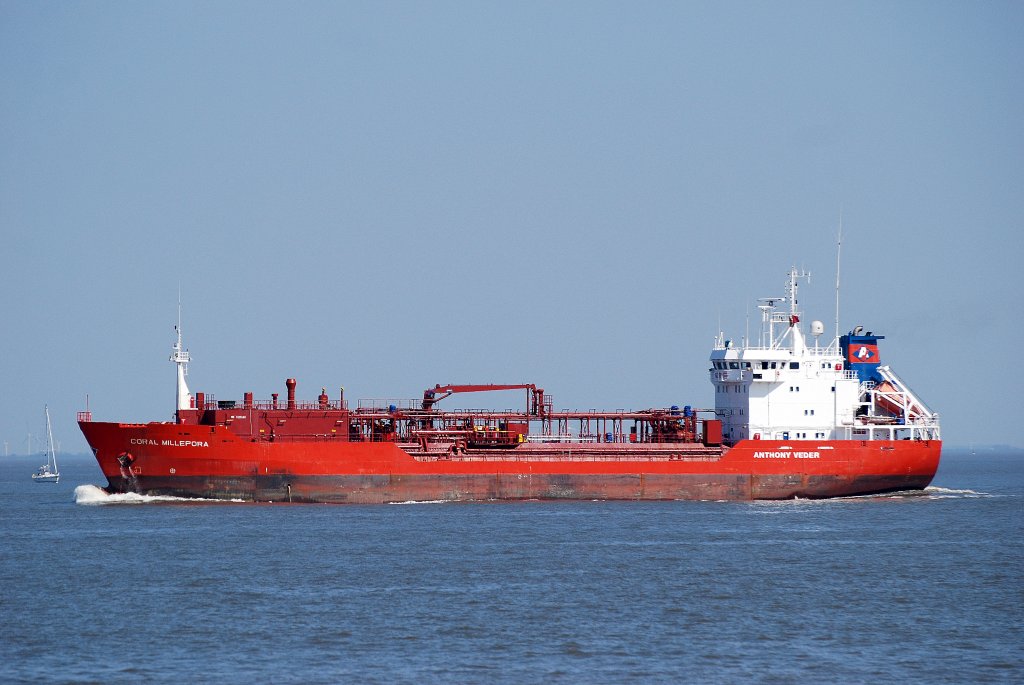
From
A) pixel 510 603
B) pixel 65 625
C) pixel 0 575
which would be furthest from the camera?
pixel 0 575

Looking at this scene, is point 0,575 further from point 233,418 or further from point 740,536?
point 740,536

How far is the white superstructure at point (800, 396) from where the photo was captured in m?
50.8

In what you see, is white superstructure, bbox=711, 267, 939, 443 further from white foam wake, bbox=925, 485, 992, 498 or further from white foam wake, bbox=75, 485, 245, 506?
white foam wake, bbox=75, 485, 245, 506

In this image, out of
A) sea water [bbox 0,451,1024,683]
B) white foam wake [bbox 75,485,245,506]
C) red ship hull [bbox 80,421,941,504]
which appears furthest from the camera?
white foam wake [bbox 75,485,245,506]

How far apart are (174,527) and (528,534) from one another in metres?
11.1

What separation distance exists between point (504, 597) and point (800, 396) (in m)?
25.5

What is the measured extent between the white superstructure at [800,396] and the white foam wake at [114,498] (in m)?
20.5

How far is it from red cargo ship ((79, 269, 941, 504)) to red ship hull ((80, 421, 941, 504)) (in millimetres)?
51

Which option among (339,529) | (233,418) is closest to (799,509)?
(339,529)

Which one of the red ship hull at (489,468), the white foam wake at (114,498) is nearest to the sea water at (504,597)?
the white foam wake at (114,498)

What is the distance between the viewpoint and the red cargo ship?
45906 millimetres

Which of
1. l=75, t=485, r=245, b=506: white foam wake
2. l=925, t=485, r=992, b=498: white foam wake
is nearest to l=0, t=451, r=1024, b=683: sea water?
l=75, t=485, r=245, b=506: white foam wake

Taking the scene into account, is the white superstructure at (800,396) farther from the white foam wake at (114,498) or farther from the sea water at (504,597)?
the white foam wake at (114,498)

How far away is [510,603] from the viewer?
28.0 m
